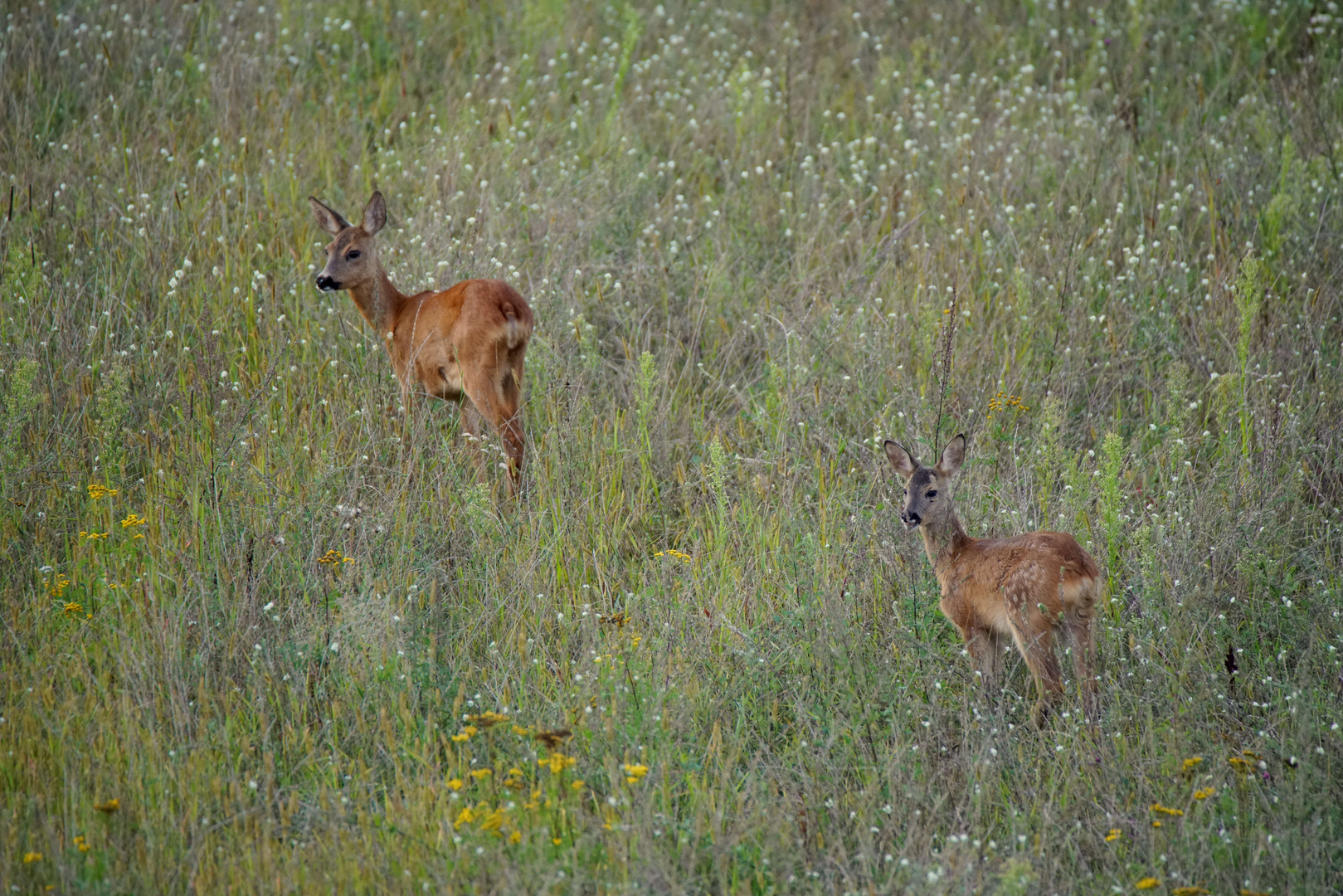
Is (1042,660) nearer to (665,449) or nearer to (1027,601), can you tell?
(1027,601)

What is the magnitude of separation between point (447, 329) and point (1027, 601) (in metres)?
3.19

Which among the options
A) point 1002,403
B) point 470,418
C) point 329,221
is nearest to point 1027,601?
point 1002,403

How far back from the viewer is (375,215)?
261 inches

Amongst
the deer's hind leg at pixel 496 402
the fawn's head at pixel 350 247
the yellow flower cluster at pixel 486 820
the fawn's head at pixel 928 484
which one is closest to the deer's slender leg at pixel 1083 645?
the fawn's head at pixel 928 484

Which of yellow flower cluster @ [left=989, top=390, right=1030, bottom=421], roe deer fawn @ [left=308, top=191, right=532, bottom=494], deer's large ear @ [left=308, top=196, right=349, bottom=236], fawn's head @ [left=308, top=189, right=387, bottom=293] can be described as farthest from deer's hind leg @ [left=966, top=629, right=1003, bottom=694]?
deer's large ear @ [left=308, top=196, right=349, bottom=236]

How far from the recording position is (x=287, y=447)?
552 cm

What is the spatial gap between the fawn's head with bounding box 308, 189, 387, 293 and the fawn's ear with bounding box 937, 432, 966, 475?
325 cm

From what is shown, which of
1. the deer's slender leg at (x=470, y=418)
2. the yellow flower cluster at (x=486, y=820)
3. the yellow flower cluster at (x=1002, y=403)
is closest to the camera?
the yellow flower cluster at (x=486, y=820)

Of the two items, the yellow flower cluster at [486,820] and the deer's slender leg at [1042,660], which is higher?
the deer's slender leg at [1042,660]

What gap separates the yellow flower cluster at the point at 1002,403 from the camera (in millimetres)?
5953

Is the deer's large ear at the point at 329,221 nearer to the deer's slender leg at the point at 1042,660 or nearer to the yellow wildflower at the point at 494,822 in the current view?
the yellow wildflower at the point at 494,822

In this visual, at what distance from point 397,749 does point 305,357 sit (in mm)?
2850

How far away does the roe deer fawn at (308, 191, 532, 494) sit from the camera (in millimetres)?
6062

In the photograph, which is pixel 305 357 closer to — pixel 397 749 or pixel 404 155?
pixel 404 155
